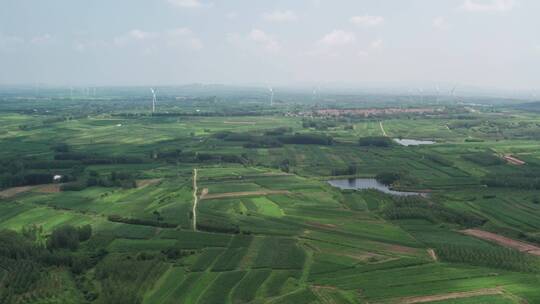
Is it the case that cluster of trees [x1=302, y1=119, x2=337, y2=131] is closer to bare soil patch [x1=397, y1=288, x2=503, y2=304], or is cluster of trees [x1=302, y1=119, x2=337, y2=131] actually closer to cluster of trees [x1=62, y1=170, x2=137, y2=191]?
cluster of trees [x1=62, y1=170, x2=137, y2=191]

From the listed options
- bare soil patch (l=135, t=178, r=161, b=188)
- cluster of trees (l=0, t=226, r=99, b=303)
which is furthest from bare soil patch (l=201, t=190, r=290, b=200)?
cluster of trees (l=0, t=226, r=99, b=303)

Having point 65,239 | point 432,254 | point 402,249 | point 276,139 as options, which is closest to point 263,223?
point 402,249

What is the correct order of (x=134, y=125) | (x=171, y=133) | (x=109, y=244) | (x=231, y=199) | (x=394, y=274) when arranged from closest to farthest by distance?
(x=394, y=274)
(x=109, y=244)
(x=231, y=199)
(x=171, y=133)
(x=134, y=125)

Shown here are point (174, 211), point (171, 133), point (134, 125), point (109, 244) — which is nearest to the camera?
point (109, 244)

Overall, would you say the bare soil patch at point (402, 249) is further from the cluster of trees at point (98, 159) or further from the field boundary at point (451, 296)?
the cluster of trees at point (98, 159)

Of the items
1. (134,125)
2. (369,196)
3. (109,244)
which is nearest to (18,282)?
(109,244)

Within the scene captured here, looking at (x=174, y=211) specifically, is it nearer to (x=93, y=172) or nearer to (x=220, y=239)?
(x=220, y=239)

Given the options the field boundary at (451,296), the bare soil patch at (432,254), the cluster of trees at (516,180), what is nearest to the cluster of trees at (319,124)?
the cluster of trees at (516,180)

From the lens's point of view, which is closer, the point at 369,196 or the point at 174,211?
the point at 174,211
